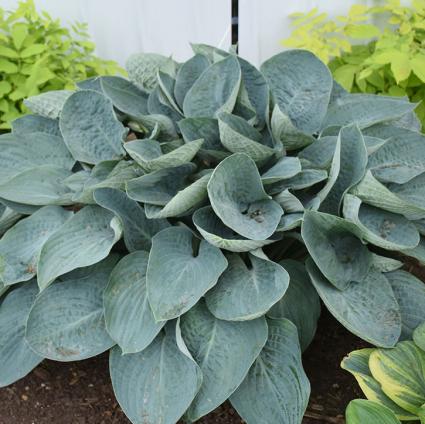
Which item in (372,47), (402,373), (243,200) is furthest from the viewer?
(372,47)

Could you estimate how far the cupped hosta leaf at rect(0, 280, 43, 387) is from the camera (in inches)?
66.9

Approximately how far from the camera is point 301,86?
76.2 inches

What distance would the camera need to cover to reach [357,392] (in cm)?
180

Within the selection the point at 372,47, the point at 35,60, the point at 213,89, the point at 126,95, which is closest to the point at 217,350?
the point at 213,89

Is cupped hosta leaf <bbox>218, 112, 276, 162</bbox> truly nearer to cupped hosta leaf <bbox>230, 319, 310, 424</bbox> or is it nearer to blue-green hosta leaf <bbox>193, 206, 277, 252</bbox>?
blue-green hosta leaf <bbox>193, 206, 277, 252</bbox>

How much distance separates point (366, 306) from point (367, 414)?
1.22 feet

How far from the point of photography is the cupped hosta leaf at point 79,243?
159 cm

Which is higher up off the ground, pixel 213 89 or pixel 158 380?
pixel 213 89

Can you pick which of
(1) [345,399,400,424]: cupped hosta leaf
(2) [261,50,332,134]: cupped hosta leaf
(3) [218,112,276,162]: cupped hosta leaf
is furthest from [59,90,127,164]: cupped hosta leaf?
(1) [345,399,400,424]: cupped hosta leaf

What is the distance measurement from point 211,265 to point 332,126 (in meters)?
0.59

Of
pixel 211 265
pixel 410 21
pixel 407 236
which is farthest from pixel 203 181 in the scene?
pixel 410 21

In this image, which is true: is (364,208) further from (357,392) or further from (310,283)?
(357,392)

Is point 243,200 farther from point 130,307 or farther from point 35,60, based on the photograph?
point 35,60

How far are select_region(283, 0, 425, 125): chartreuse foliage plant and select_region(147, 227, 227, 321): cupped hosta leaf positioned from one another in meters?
1.44
